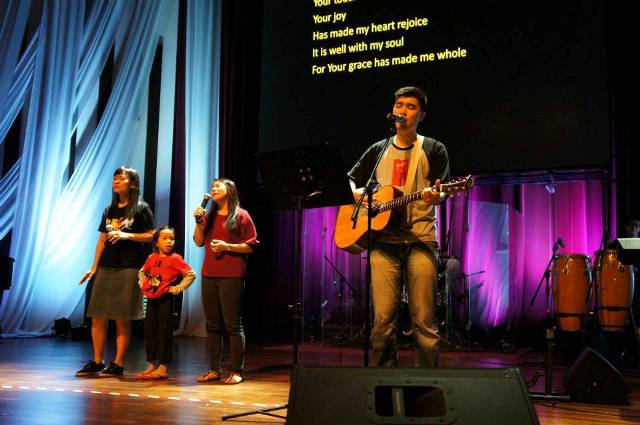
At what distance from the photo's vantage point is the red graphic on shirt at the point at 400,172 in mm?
3207

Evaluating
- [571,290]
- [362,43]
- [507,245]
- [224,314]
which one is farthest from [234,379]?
[507,245]

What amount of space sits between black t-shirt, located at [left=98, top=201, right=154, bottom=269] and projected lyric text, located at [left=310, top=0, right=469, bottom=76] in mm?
3020

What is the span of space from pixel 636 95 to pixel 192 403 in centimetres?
542

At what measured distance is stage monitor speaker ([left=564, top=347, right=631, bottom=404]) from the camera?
3496 millimetres

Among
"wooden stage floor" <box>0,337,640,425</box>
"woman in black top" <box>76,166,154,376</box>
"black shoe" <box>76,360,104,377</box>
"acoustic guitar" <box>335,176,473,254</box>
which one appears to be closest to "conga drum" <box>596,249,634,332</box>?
"wooden stage floor" <box>0,337,640,425</box>

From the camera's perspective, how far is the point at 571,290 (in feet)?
18.1

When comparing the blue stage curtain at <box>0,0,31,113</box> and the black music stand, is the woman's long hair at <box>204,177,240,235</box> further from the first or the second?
the blue stage curtain at <box>0,0,31,113</box>

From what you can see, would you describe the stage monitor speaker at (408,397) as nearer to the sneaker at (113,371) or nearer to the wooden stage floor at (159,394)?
the wooden stage floor at (159,394)

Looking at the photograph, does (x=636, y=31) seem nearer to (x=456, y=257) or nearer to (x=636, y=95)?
(x=636, y=95)

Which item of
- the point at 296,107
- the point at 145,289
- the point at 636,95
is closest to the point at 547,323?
the point at 636,95

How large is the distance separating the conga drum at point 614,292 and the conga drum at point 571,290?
6.0 inches

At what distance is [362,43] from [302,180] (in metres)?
3.67

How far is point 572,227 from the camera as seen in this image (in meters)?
7.10

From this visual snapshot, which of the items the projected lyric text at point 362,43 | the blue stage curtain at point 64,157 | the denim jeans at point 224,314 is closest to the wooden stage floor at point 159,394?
the denim jeans at point 224,314
